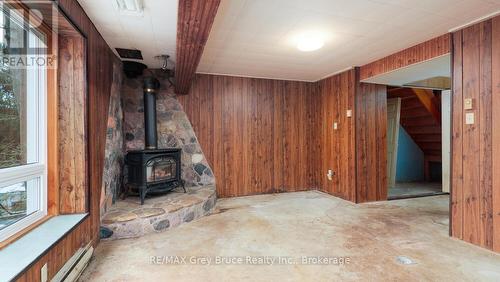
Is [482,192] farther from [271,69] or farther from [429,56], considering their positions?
[271,69]

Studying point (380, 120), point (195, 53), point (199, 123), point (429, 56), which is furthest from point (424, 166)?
point (195, 53)

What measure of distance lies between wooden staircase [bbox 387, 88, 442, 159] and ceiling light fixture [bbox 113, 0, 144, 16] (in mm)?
5183

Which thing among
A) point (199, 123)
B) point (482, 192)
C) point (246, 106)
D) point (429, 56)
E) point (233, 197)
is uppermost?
point (429, 56)

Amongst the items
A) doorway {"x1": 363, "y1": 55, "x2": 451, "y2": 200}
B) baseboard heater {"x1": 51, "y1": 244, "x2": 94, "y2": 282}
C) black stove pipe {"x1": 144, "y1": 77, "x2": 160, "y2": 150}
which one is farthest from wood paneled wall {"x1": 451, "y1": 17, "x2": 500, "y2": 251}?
black stove pipe {"x1": 144, "y1": 77, "x2": 160, "y2": 150}

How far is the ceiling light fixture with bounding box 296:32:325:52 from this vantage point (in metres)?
2.84

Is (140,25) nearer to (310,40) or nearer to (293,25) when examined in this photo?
(293,25)

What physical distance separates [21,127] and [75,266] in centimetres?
116

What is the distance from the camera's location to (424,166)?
6508 millimetres

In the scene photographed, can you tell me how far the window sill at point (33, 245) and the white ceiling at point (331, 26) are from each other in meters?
2.25

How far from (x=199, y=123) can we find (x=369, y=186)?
3.18 meters

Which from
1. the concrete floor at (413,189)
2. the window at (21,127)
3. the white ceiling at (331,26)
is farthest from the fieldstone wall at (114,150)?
the concrete floor at (413,189)

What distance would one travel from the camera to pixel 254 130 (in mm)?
4824
